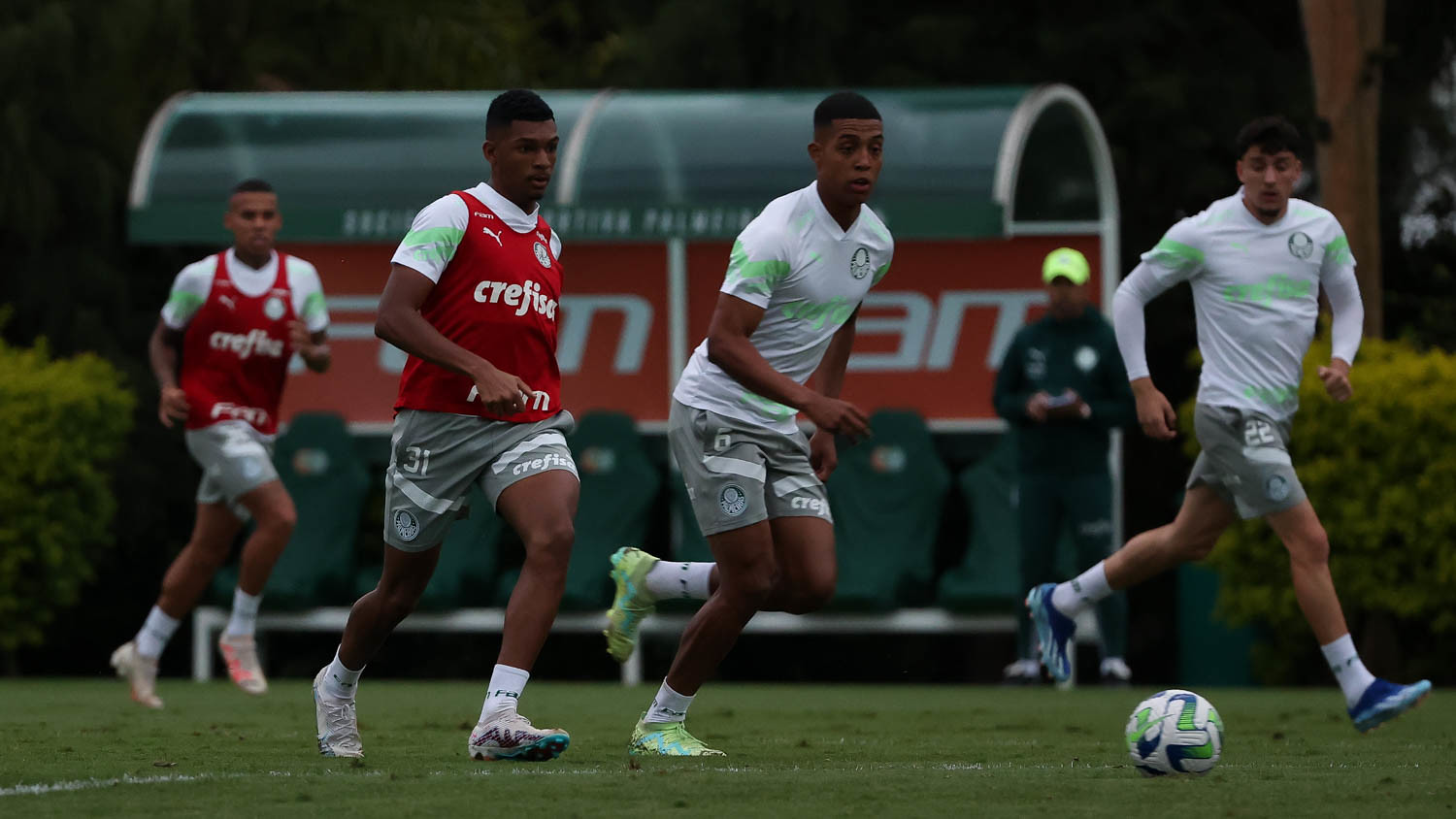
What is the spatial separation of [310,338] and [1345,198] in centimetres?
638

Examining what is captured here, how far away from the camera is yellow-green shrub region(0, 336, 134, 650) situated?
1459 cm

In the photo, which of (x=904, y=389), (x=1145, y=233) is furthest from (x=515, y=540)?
(x=1145, y=233)

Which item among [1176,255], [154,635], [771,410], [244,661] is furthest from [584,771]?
[244,661]

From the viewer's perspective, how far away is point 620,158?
50.4ft

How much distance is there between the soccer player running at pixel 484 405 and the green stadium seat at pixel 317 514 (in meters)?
7.79

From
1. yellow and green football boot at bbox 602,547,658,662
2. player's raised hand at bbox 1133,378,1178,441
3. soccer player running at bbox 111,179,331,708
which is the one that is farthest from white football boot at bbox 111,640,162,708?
player's raised hand at bbox 1133,378,1178,441

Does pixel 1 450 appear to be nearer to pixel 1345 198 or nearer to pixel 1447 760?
pixel 1345 198

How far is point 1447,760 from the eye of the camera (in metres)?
7.67

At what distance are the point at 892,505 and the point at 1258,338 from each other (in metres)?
5.76

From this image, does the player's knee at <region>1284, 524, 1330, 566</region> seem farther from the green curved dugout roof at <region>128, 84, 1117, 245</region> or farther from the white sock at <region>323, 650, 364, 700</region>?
the green curved dugout roof at <region>128, 84, 1117, 245</region>

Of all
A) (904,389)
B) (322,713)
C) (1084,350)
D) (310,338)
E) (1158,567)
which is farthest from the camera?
(904,389)

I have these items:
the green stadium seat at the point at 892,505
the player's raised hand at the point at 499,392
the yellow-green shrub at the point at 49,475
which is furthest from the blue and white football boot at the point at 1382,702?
the yellow-green shrub at the point at 49,475

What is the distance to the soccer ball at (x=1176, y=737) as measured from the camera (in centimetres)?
675

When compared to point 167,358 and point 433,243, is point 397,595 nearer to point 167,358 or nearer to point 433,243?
point 433,243
